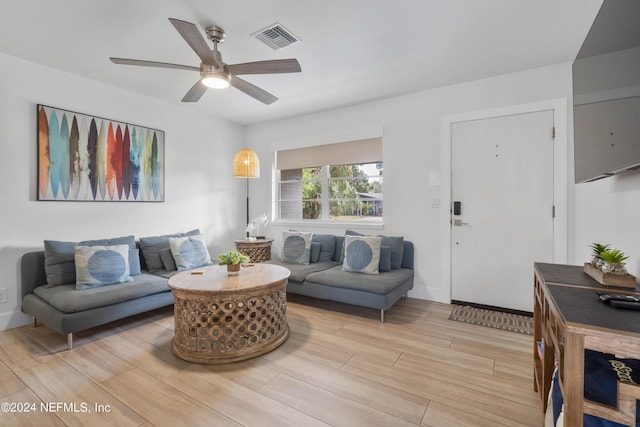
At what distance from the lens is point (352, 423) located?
1559 millimetres

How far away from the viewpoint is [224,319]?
88.0 inches

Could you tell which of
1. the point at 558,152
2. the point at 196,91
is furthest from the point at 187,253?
the point at 558,152

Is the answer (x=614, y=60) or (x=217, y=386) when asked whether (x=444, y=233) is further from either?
(x=217, y=386)

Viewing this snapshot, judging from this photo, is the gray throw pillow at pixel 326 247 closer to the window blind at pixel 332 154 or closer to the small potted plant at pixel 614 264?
the window blind at pixel 332 154

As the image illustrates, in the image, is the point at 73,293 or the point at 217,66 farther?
the point at 73,293

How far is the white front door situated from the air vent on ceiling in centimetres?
214

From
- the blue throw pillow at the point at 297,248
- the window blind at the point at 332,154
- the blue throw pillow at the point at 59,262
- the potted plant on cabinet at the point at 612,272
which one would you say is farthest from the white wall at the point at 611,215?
the blue throw pillow at the point at 59,262

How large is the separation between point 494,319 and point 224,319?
2.65 meters

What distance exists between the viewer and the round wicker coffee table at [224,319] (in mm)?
2207

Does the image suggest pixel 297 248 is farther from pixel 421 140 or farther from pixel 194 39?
pixel 194 39

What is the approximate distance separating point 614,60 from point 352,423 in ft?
7.60

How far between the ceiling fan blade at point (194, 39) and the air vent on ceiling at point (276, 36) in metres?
0.49

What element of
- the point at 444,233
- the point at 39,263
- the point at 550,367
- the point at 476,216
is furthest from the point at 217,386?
the point at 476,216

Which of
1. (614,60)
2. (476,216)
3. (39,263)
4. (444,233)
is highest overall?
(614,60)
